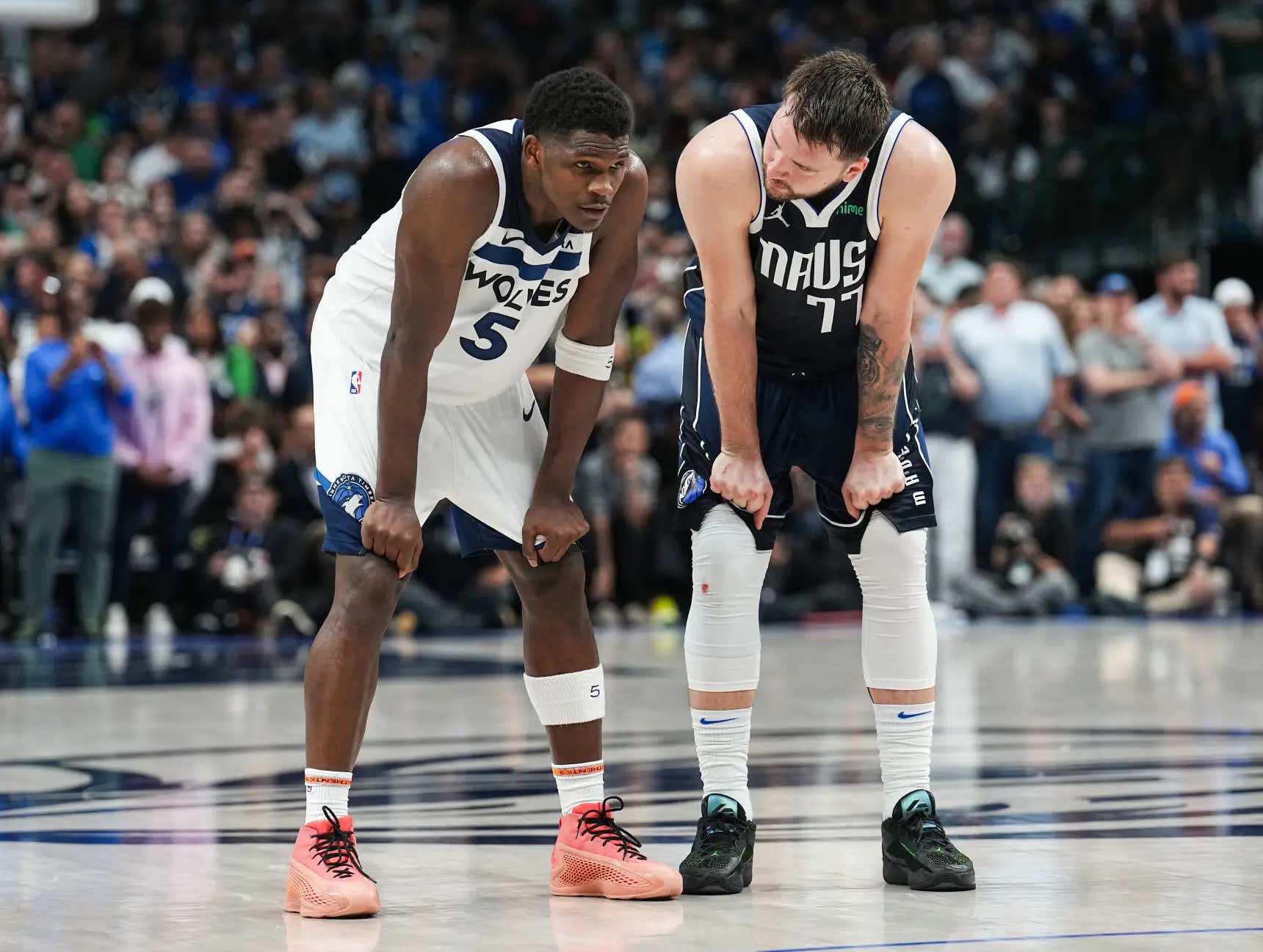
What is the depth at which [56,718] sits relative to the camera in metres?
7.88

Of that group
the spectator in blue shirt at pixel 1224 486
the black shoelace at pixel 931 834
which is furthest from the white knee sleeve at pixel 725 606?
the spectator in blue shirt at pixel 1224 486

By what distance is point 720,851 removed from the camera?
4.37 metres

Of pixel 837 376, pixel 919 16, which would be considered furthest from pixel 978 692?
pixel 919 16

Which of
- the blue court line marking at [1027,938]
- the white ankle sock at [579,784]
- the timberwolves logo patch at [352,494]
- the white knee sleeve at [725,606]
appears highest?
the timberwolves logo patch at [352,494]

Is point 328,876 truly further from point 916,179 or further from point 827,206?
point 916,179

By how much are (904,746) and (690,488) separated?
745 millimetres

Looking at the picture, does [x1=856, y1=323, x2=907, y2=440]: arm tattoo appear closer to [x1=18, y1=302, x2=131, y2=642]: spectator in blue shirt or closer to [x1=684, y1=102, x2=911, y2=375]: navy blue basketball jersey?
[x1=684, y1=102, x2=911, y2=375]: navy blue basketball jersey

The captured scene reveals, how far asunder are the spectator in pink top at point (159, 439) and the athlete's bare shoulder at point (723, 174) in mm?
8095

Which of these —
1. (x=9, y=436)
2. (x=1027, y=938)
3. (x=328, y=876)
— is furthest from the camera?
(x=9, y=436)

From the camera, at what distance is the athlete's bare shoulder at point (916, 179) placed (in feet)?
14.4

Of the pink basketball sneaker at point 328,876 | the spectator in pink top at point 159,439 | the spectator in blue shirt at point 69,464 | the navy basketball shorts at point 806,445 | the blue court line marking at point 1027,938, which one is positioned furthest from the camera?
the spectator in pink top at point 159,439

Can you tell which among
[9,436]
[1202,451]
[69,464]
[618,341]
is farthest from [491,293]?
[1202,451]

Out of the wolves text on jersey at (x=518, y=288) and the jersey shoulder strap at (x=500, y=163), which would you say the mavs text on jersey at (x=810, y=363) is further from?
the jersey shoulder strap at (x=500, y=163)

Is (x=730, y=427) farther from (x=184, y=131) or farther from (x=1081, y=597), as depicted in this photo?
(x=184, y=131)
